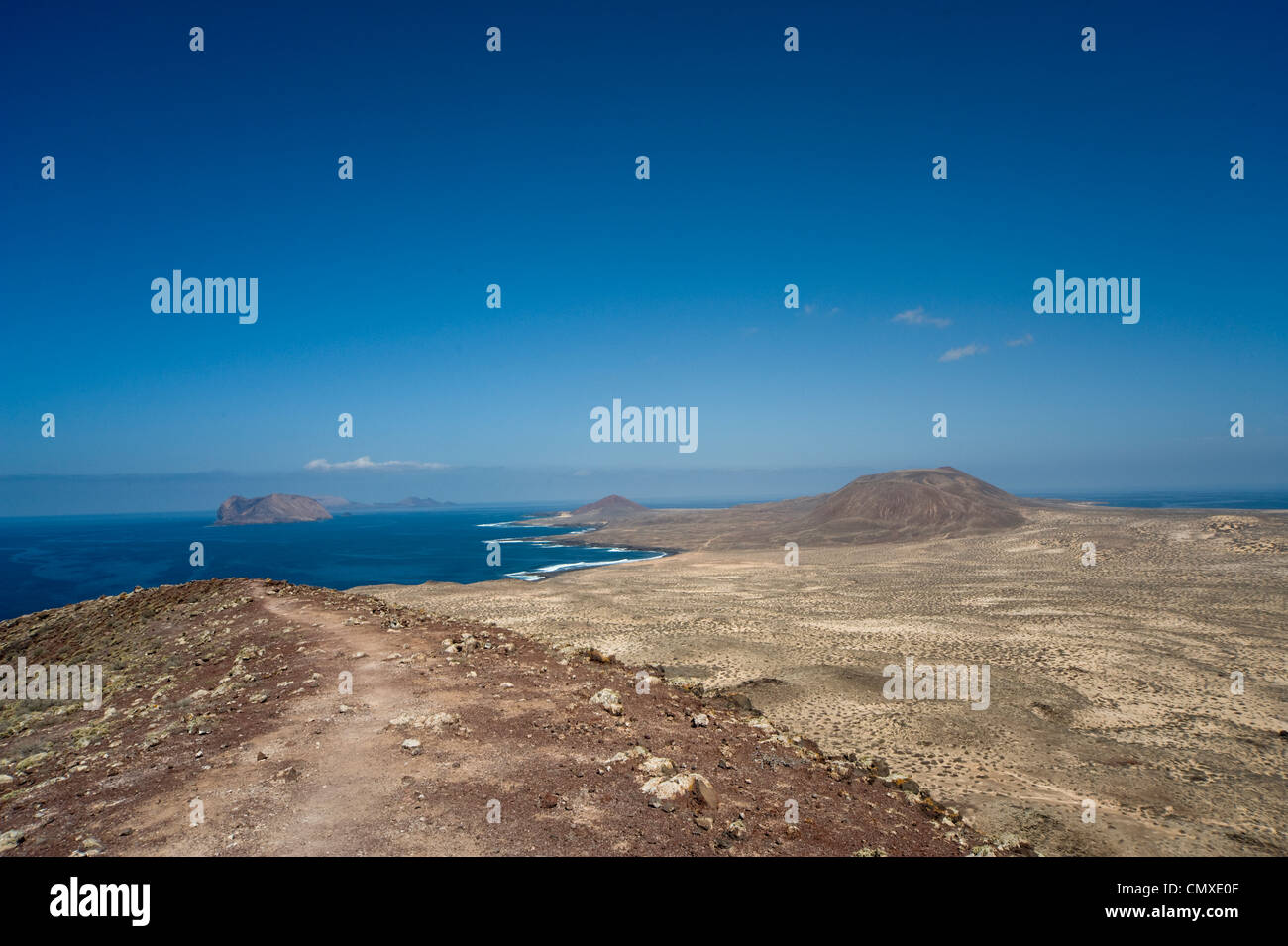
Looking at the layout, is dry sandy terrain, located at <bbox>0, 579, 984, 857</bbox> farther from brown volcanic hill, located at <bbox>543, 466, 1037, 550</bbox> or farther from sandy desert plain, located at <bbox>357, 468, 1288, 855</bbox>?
brown volcanic hill, located at <bbox>543, 466, 1037, 550</bbox>

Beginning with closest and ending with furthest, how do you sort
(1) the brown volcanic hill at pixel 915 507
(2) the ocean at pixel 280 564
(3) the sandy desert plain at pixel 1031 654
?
(3) the sandy desert plain at pixel 1031 654 → (2) the ocean at pixel 280 564 → (1) the brown volcanic hill at pixel 915 507

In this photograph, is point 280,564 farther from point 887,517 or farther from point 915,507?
point 915,507

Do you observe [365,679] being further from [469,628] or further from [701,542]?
[701,542]

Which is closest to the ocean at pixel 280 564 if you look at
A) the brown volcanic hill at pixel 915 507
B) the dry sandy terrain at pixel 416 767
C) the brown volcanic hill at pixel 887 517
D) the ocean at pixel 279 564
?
the ocean at pixel 279 564

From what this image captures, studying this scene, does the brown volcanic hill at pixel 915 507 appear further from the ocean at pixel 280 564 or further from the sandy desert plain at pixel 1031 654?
the ocean at pixel 280 564

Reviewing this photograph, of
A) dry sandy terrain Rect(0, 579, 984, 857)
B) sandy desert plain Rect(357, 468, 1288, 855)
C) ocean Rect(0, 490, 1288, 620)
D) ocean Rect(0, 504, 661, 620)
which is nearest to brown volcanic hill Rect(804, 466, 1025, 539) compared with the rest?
sandy desert plain Rect(357, 468, 1288, 855)

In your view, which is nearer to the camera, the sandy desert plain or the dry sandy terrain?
the dry sandy terrain

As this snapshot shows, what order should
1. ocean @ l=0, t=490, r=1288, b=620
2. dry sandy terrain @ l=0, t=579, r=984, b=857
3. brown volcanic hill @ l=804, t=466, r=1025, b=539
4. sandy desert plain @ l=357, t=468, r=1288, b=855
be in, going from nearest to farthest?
dry sandy terrain @ l=0, t=579, r=984, b=857
sandy desert plain @ l=357, t=468, r=1288, b=855
ocean @ l=0, t=490, r=1288, b=620
brown volcanic hill @ l=804, t=466, r=1025, b=539

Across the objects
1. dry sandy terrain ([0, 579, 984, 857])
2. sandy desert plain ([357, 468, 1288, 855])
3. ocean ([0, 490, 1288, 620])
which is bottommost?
ocean ([0, 490, 1288, 620])
